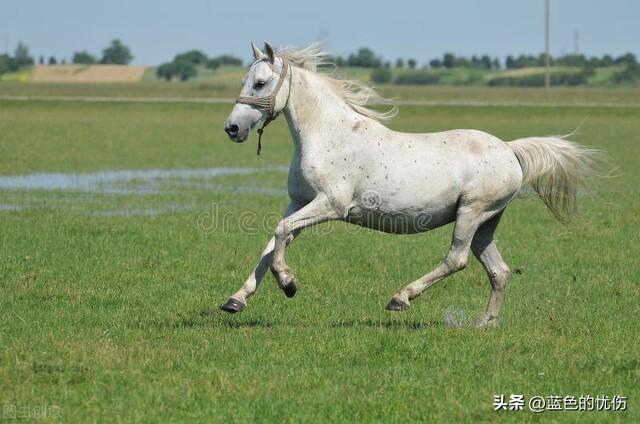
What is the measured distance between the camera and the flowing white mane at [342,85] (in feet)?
35.2

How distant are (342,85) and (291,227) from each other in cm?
170

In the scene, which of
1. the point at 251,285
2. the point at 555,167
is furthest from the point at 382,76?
the point at 251,285

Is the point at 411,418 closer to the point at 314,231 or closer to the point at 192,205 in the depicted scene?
the point at 314,231

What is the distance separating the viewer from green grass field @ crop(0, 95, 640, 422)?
7.86 m

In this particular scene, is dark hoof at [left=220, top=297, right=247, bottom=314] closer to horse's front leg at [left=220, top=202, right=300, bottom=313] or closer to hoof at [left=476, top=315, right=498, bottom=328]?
horse's front leg at [left=220, top=202, right=300, bottom=313]

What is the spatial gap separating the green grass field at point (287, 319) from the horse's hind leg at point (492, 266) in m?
0.27

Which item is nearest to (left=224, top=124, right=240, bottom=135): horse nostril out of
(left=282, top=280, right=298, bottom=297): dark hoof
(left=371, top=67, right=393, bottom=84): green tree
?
(left=282, top=280, right=298, bottom=297): dark hoof

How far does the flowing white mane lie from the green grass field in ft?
6.55

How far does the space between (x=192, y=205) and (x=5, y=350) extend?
501 inches

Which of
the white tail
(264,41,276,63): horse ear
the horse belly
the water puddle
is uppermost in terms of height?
(264,41,276,63): horse ear

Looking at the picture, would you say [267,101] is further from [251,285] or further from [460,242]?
[460,242]

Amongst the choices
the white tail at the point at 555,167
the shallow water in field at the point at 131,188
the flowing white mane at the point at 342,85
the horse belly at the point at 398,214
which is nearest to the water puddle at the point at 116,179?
the shallow water in field at the point at 131,188

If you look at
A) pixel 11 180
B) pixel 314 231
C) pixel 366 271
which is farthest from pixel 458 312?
pixel 11 180

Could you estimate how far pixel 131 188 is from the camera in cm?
2491
